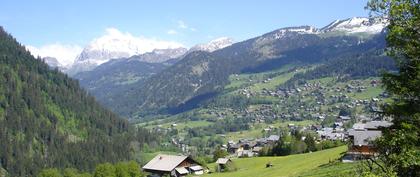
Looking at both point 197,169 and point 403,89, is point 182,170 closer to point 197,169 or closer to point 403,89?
point 197,169

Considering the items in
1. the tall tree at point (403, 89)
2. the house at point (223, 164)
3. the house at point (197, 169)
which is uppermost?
the tall tree at point (403, 89)

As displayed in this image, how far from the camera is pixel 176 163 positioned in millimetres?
146375

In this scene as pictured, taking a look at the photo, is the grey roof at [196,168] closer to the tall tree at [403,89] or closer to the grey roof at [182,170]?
the grey roof at [182,170]

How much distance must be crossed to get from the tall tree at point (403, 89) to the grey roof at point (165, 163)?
119m

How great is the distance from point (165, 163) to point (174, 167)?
14.9ft

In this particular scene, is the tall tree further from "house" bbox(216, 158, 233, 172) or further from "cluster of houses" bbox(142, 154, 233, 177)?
"cluster of houses" bbox(142, 154, 233, 177)

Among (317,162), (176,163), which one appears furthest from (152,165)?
(317,162)

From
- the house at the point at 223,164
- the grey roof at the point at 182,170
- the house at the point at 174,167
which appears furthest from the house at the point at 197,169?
the house at the point at 223,164

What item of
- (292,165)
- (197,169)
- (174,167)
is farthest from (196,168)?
(292,165)

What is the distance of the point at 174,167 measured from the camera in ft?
474

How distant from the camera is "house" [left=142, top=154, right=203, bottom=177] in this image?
144 metres

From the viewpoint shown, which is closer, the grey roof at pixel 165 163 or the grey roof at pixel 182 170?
the grey roof at pixel 182 170

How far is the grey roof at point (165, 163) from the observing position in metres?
145

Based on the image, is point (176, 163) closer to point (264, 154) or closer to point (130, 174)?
point (130, 174)
